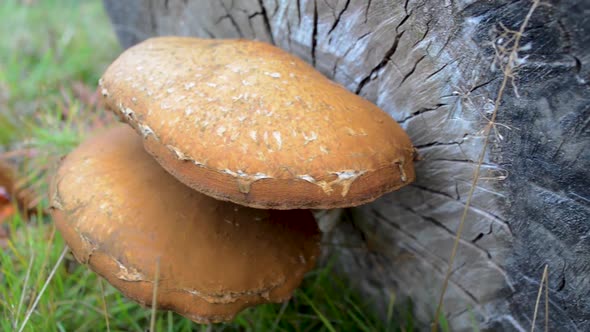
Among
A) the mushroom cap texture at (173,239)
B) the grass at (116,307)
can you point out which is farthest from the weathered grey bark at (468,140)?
the mushroom cap texture at (173,239)

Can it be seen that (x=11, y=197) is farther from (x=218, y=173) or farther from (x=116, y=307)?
(x=218, y=173)

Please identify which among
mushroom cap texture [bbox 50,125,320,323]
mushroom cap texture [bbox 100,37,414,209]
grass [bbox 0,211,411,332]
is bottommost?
grass [bbox 0,211,411,332]

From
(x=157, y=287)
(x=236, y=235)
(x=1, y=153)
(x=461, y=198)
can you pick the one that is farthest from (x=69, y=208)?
(x=1, y=153)

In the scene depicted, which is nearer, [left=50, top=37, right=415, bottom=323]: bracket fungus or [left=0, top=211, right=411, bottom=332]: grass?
[left=50, top=37, right=415, bottom=323]: bracket fungus

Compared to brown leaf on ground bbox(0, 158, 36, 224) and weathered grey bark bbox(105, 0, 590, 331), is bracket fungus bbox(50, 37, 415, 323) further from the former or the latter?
brown leaf on ground bbox(0, 158, 36, 224)

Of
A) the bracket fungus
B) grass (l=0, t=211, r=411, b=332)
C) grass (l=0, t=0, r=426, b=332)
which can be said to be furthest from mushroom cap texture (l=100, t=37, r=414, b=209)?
grass (l=0, t=211, r=411, b=332)

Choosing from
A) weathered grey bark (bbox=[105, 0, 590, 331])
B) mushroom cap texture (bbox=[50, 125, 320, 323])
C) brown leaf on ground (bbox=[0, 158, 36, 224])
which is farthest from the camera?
brown leaf on ground (bbox=[0, 158, 36, 224])

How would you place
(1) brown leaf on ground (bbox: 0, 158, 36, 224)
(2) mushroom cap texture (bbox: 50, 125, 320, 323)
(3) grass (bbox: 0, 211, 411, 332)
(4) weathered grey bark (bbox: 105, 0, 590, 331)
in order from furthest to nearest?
(1) brown leaf on ground (bbox: 0, 158, 36, 224)
(3) grass (bbox: 0, 211, 411, 332)
(2) mushroom cap texture (bbox: 50, 125, 320, 323)
(4) weathered grey bark (bbox: 105, 0, 590, 331)

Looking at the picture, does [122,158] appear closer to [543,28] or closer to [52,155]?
[543,28]

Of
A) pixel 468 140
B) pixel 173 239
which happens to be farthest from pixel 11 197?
pixel 468 140
